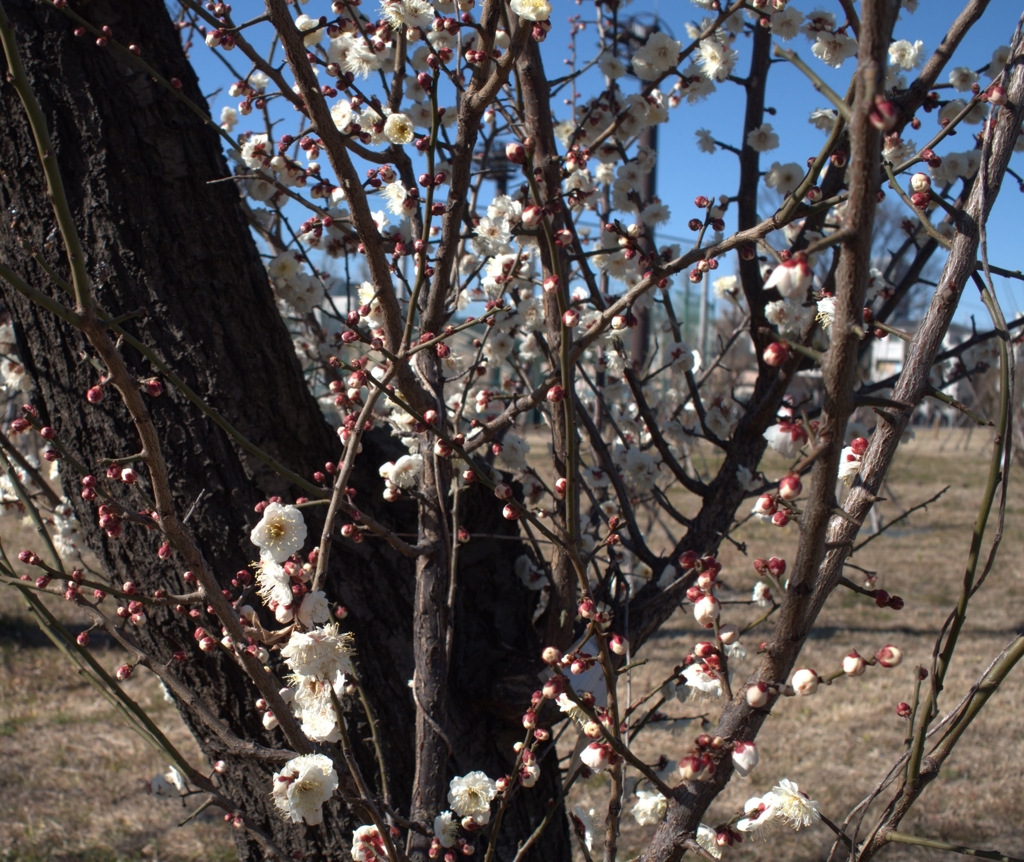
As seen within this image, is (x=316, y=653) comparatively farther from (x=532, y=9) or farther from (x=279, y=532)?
(x=532, y=9)

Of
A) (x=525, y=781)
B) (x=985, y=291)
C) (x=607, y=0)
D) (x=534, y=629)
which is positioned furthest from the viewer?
(x=607, y=0)

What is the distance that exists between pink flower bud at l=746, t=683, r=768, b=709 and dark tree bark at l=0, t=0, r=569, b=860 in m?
0.93

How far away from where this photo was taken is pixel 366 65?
78.7 inches

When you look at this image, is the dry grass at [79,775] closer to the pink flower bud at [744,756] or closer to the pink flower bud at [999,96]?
the pink flower bud at [744,756]

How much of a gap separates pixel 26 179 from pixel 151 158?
24cm

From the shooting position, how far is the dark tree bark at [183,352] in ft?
5.67

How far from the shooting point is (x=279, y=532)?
1359mm

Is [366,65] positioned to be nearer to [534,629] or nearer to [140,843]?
[534,629]

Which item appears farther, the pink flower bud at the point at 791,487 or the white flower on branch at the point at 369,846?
the white flower on branch at the point at 369,846

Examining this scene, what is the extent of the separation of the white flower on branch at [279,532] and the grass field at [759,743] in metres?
1.65

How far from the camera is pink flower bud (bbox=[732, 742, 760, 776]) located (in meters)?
1.11

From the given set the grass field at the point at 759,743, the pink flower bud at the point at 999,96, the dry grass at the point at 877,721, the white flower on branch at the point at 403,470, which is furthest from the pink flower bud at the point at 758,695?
the grass field at the point at 759,743

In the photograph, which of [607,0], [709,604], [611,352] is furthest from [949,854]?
[607,0]

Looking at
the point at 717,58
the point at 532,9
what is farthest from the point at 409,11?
the point at 717,58
